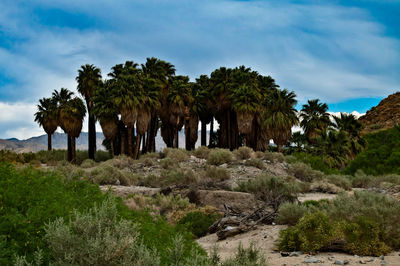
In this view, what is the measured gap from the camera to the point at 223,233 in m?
11.9

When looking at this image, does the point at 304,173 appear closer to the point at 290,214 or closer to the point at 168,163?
the point at 168,163

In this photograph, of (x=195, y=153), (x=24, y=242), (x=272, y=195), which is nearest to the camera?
(x=24, y=242)

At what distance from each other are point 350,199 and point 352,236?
2070 mm

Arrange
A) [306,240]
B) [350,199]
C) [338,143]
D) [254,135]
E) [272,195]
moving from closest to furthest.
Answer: [306,240], [350,199], [272,195], [338,143], [254,135]

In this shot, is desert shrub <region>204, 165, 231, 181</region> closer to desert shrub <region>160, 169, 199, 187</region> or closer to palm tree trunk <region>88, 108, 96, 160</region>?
desert shrub <region>160, 169, 199, 187</region>

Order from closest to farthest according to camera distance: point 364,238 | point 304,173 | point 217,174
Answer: point 364,238 < point 217,174 < point 304,173

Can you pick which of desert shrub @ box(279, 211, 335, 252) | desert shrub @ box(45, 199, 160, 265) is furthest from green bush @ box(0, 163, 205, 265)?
desert shrub @ box(279, 211, 335, 252)

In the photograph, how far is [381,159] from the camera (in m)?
38.5

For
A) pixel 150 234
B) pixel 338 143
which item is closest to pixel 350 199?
pixel 150 234

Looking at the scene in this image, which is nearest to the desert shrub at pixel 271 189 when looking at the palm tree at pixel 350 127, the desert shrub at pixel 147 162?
the desert shrub at pixel 147 162

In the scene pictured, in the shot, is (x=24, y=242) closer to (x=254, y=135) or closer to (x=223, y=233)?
(x=223, y=233)

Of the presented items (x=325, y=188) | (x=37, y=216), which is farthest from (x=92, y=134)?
(x=37, y=216)

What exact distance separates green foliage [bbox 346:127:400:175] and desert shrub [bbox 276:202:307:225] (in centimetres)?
2634

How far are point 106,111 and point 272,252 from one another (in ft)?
111
